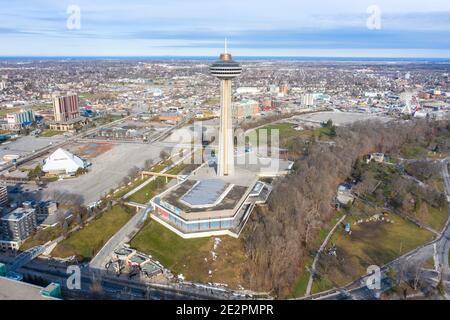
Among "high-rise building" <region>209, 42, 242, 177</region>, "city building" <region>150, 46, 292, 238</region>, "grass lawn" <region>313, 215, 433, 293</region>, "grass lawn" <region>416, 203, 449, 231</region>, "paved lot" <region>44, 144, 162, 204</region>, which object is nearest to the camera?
"grass lawn" <region>313, 215, 433, 293</region>

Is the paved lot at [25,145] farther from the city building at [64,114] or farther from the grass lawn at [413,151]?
the grass lawn at [413,151]

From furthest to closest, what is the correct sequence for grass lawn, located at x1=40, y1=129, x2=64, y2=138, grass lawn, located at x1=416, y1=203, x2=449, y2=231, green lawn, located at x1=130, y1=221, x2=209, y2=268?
1. grass lawn, located at x1=40, y1=129, x2=64, y2=138
2. grass lawn, located at x1=416, y1=203, x2=449, y2=231
3. green lawn, located at x1=130, y1=221, x2=209, y2=268

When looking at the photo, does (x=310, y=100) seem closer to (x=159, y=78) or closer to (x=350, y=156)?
(x=350, y=156)

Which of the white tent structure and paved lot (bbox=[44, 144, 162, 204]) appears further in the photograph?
the white tent structure

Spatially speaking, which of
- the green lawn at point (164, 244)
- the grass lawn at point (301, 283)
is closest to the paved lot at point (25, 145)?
the green lawn at point (164, 244)

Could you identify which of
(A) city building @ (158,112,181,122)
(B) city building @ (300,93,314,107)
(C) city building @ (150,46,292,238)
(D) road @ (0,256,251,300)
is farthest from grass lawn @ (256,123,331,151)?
(D) road @ (0,256,251,300)

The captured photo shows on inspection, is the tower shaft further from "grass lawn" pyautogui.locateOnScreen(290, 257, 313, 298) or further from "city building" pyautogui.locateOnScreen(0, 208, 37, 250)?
"city building" pyautogui.locateOnScreen(0, 208, 37, 250)

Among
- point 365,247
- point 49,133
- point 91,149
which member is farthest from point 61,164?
point 365,247
